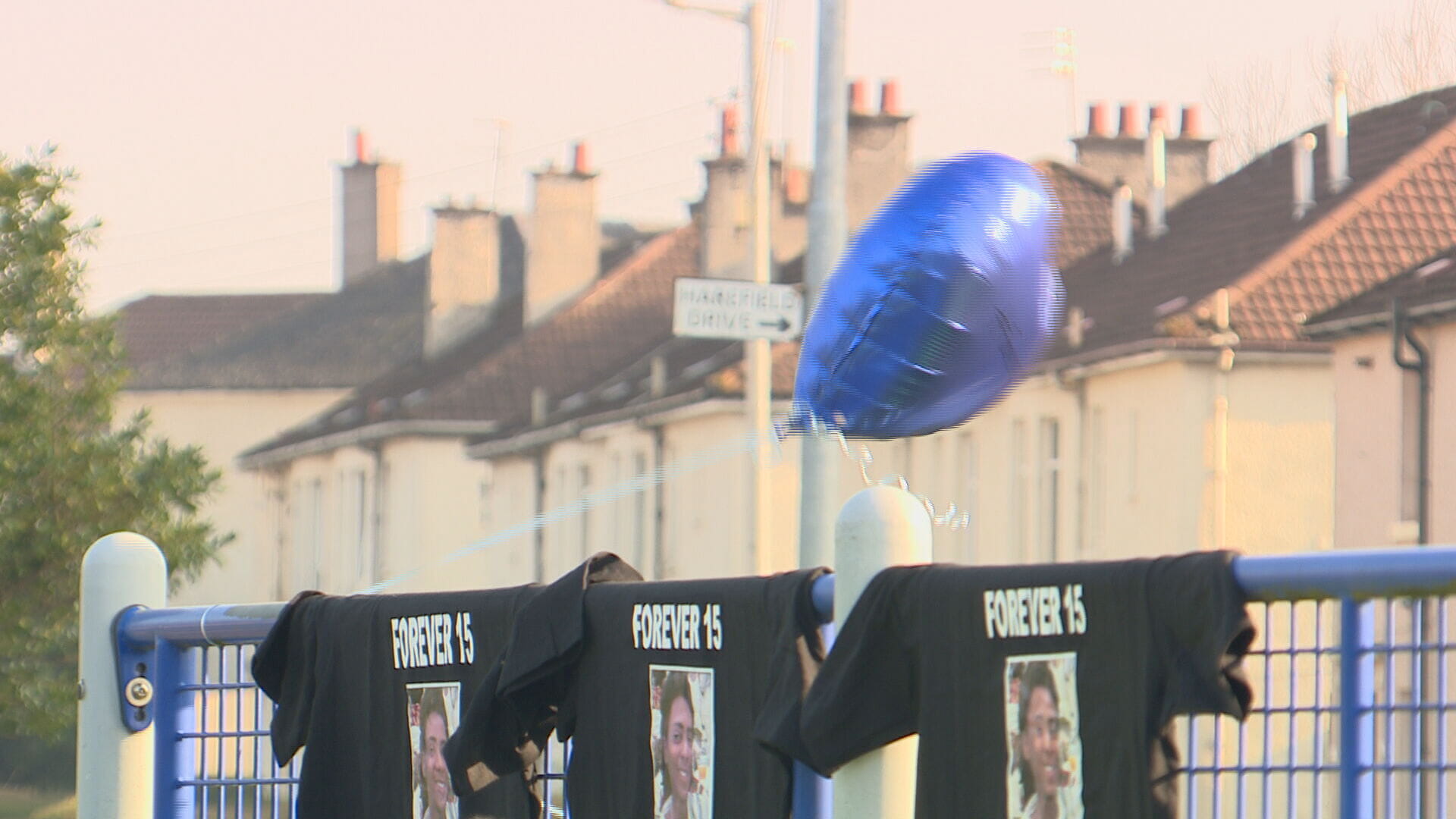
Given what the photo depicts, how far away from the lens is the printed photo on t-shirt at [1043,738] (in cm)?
388

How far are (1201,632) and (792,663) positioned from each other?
1.13 metres

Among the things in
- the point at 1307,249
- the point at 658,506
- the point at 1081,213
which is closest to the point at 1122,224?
the point at 1081,213

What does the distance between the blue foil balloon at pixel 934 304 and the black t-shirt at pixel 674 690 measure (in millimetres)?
2678

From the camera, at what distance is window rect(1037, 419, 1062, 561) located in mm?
30359

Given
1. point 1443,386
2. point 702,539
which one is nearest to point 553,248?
point 702,539

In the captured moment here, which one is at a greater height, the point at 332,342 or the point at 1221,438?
the point at 332,342

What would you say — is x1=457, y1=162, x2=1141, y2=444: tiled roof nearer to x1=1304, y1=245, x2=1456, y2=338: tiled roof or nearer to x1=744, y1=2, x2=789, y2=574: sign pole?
x1=1304, y1=245, x2=1456, y2=338: tiled roof

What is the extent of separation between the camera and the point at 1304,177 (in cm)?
3091

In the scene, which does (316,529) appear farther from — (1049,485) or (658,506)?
(1049,485)

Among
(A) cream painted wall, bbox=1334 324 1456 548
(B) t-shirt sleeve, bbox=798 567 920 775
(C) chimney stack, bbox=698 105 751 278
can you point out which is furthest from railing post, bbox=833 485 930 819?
(C) chimney stack, bbox=698 105 751 278

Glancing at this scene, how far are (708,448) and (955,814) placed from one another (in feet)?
111

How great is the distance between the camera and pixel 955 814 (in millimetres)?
4188

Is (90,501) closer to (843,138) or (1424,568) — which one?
(843,138)

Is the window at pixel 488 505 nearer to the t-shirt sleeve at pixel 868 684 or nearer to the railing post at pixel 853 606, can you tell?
the railing post at pixel 853 606
